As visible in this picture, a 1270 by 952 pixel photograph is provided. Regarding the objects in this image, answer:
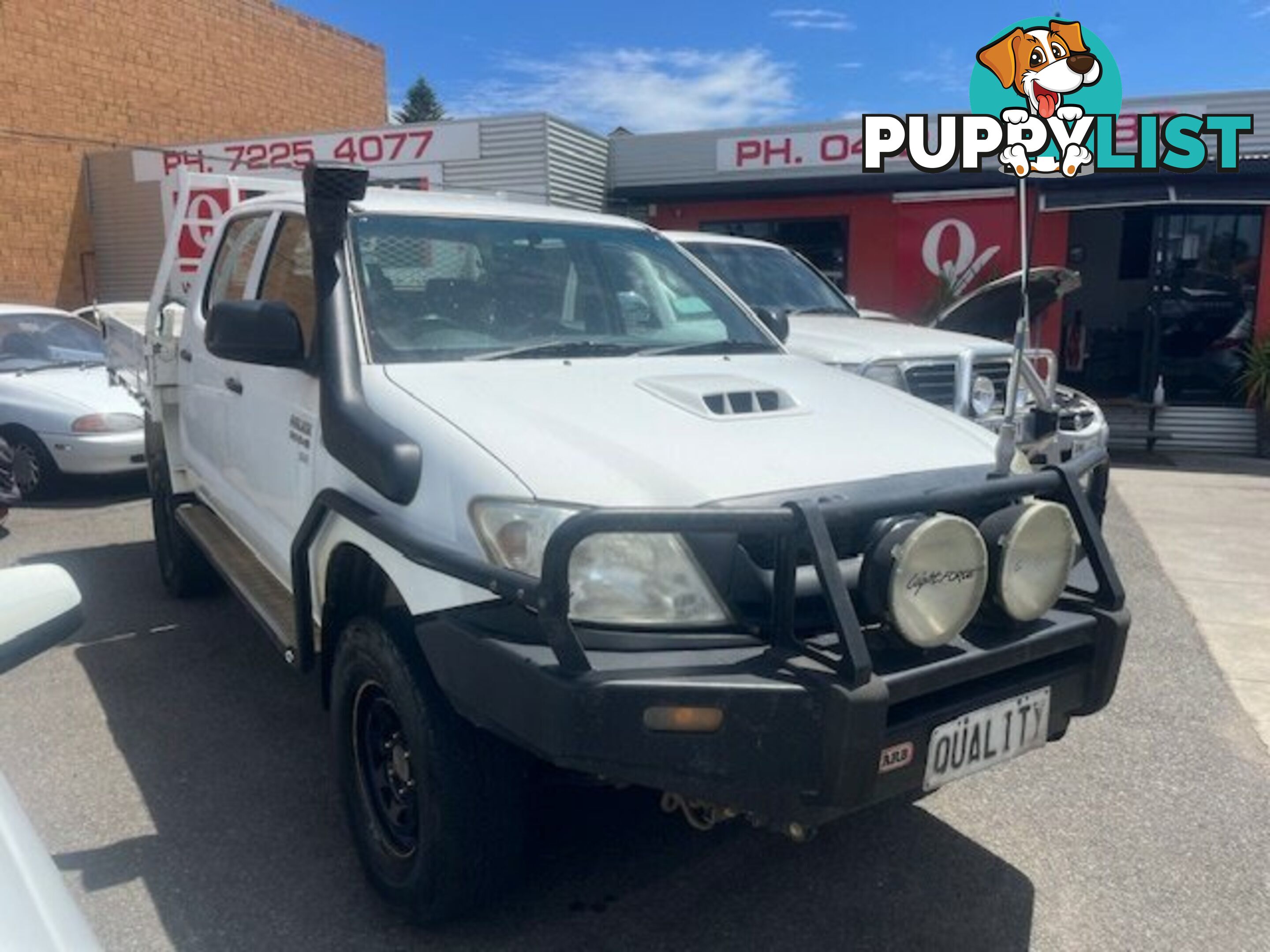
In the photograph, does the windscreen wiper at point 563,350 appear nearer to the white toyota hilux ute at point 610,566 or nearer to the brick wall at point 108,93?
the white toyota hilux ute at point 610,566

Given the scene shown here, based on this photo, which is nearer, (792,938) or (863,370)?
(792,938)

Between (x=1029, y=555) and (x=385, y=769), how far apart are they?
5.79ft

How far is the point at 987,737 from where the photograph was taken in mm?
2510

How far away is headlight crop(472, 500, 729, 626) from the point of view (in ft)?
7.77

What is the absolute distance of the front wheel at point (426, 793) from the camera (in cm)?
256

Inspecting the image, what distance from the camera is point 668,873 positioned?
3.11 m

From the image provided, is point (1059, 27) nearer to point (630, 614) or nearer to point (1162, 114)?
point (630, 614)

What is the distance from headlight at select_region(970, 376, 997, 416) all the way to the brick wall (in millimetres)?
14288

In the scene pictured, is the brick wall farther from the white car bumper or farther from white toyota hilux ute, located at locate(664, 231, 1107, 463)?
white toyota hilux ute, located at locate(664, 231, 1107, 463)

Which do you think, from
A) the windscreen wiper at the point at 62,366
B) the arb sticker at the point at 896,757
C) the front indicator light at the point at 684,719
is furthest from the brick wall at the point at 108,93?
the arb sticker at the point at 896,757

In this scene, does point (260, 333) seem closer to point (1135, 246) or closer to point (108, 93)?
point (1135, 246)

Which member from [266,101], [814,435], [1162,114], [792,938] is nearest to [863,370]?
[814,435]

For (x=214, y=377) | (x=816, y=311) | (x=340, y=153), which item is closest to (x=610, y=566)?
(x=214, y=377)

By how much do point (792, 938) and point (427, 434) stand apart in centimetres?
161
